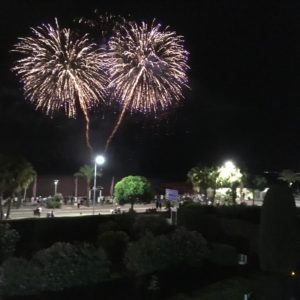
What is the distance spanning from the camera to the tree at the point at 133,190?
51.9m

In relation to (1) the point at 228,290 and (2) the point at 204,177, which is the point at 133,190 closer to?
(2) the point at 204,177

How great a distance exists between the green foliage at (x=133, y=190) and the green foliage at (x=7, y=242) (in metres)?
33.1

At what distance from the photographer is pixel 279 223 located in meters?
16.0

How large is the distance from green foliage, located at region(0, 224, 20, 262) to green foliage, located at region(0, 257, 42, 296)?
4.79 metres

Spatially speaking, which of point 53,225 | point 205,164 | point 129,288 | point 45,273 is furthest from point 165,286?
point 205,164

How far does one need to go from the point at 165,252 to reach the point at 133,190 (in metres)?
35.6

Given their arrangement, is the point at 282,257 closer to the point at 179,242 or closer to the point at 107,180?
the point at 179,242

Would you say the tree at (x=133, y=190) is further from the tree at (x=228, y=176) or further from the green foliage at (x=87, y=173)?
the green foliage at (x=87, y=173)

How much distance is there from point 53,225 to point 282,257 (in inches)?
391

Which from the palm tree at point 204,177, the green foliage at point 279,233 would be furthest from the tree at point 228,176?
the green foliage at point 279,233

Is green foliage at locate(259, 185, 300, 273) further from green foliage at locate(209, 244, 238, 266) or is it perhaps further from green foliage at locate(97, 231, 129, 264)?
green foliage at locate(97, 231, 129, 264)

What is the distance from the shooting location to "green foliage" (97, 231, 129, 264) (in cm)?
1900

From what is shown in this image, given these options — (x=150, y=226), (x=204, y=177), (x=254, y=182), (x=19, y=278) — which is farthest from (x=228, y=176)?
(x=19, y=278)

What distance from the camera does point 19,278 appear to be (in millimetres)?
12320
